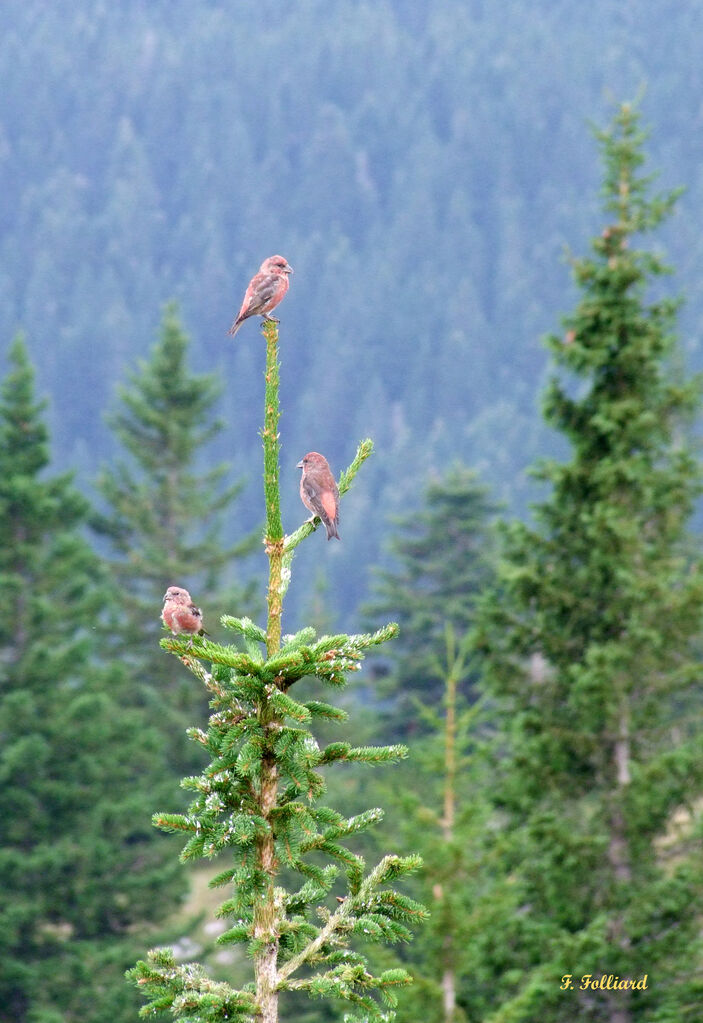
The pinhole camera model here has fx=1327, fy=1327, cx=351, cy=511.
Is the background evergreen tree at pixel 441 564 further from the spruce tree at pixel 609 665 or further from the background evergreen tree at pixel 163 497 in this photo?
the spruce tree at pixel 609 665

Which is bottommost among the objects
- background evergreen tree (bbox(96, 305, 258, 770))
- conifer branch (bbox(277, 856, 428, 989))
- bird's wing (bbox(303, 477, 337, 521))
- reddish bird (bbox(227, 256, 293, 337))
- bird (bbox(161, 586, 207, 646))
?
conifer branch (bbox(277, 856, 428, 989))

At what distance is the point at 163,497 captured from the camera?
130ft

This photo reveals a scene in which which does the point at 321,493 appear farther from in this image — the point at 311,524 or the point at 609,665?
the point at 609,665

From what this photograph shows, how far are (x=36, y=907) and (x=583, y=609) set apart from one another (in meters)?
12.6

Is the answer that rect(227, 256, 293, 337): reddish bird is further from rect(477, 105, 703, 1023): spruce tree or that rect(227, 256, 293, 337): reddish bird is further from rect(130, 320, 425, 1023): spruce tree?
rect(477, 105, 703, 1023): spruce tree

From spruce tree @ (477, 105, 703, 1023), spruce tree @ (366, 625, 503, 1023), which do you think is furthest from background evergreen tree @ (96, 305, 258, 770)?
spruce tree @ (366, 625, 503, 1023)

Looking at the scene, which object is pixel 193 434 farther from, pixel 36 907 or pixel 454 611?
pixel 36 907

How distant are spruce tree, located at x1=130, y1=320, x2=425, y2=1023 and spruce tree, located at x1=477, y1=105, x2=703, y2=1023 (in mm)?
6516

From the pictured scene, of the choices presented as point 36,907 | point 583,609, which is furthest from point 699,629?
point 36,907

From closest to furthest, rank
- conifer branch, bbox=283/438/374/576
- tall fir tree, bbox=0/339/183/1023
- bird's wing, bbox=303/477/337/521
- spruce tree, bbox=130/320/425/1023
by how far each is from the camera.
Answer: spruce tree, bbox=130/320/425/1023 < conifer branch, bbox=283/438/374/576 < bird's wing, bbox=303/477/337/521 < tall fir tree, bbox=0/339/183/1023

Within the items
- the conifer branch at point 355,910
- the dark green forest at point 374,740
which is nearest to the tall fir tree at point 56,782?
the dark green forest at point 374,740

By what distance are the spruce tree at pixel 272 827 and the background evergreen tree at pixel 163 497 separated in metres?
32.1

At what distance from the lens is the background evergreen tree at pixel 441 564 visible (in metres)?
45.2

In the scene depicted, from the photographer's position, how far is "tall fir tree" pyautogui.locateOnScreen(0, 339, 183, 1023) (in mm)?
22422
